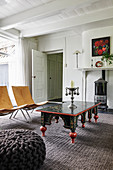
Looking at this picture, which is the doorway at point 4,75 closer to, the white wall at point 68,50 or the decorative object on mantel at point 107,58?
the white wall at point 68,50

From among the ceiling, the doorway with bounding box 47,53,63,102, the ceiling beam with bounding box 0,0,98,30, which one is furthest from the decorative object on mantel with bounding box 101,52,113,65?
the doorway with bounding box 47,53,63,102

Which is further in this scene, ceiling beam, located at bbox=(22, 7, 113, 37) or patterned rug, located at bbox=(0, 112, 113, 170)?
ceiling beam, located at bbox=(22, 7, 113, 37)

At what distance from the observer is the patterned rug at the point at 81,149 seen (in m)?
1.60

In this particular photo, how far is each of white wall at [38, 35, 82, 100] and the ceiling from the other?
1.44 feet

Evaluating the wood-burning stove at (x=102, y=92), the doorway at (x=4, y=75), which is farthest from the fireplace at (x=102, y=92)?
the doorway at (x=4, y=75)

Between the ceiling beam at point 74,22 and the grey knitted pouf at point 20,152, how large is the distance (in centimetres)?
399

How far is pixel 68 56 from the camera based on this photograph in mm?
5777

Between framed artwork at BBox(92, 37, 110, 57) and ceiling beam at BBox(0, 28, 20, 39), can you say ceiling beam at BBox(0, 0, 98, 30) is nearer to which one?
ceiling beam at BBox(0, 28, 20, 39)

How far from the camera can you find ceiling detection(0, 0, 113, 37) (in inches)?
144

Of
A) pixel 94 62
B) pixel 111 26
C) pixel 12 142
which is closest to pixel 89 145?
pixel 12 142

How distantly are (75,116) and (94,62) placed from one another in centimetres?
303

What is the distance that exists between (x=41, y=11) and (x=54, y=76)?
4255 millimetres

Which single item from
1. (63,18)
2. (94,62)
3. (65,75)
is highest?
(63,18)

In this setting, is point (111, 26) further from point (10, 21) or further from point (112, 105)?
point (10, 21)
